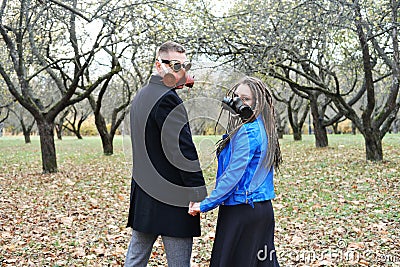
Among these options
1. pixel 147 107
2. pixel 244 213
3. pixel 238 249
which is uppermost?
pixel 147 107

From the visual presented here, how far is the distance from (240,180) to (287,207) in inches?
193

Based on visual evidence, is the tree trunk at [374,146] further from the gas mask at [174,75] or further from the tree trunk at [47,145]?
the gas mask at [174,75]

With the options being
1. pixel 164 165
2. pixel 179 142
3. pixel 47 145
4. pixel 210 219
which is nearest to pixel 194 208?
pixel 164 165

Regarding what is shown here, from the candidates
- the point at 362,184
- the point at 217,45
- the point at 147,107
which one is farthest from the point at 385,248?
the point at 217,45

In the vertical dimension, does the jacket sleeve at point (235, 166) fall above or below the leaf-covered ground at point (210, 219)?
above

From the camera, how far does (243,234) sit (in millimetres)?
3014

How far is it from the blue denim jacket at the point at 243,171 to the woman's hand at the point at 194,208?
0.03 metres

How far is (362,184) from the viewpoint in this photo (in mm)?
9383

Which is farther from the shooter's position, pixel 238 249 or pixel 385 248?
pixel 385 248

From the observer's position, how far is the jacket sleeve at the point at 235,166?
288 centimetres

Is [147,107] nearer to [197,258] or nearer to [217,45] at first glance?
[197,258]

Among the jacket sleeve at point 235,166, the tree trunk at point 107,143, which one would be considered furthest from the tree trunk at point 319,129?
the jacket sleeve at point 235,166

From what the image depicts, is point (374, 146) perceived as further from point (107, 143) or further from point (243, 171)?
point (107, 143)

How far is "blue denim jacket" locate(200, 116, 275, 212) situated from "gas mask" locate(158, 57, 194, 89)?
532mm
